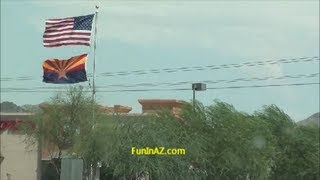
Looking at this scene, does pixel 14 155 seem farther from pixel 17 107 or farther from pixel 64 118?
pixel 64 118

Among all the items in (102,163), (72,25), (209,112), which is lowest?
(102,163)

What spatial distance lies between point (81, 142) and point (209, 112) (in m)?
10.5

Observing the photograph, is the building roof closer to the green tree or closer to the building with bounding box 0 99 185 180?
the building with bounding box 0 99 185 180

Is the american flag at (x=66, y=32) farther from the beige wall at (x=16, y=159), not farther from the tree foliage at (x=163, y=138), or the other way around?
the beige wall at (x=16, y=159)

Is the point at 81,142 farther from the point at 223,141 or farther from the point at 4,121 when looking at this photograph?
the point at 4,121

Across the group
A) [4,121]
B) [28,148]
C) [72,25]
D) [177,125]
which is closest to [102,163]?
[177,125]

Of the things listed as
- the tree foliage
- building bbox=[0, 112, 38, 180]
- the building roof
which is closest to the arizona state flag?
the tree foliage

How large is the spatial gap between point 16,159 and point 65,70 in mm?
22368

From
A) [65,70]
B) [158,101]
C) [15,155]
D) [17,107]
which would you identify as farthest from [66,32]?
[158,101]

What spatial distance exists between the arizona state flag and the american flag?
42.3 inches

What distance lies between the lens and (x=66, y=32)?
3172cm

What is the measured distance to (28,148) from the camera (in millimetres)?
49594

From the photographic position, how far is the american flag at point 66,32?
3170 cm

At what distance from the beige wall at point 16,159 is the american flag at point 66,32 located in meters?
21.2
